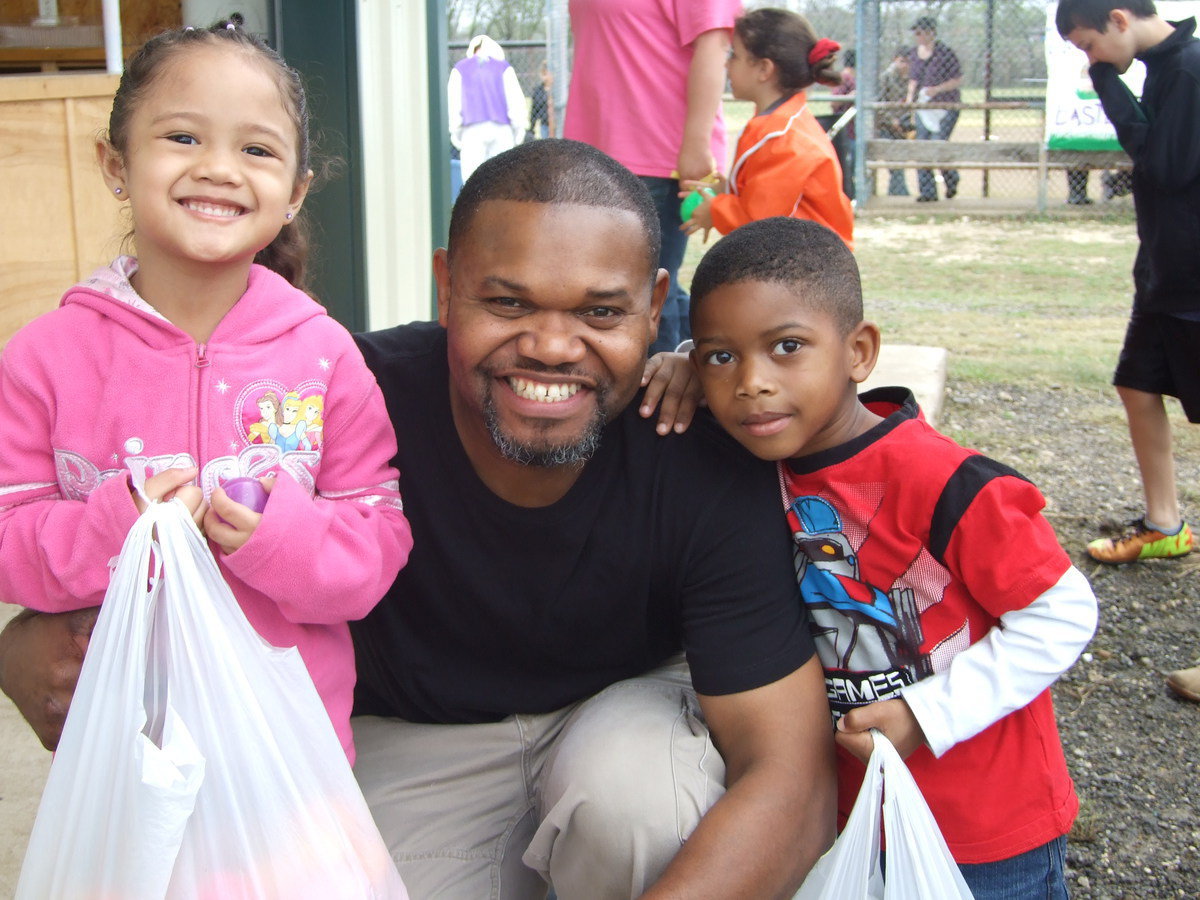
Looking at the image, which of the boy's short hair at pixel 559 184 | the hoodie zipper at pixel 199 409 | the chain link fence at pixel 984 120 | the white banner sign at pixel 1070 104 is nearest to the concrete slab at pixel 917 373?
the boy's short hair at pixel 559 184

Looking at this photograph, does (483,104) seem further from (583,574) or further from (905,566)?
(905,566)

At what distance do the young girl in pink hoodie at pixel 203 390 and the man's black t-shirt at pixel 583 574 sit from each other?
0.22m

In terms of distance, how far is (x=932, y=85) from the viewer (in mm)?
14062

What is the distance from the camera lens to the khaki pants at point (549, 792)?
6.60 ft

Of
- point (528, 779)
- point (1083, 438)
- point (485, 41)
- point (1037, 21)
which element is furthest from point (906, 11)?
point (528, 779)

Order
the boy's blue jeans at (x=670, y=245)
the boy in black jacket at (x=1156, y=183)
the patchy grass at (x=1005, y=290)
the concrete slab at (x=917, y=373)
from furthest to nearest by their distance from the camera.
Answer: the patchy grass at (x=1005, y=290), the concrete slab at (x=917, y=373), the boy's blue jeans at (x=670, y=245), the boy in black jacket at (x=1156, y=183)

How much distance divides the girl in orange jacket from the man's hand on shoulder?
8.96 feet

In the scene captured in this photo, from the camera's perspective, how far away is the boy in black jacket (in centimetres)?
417

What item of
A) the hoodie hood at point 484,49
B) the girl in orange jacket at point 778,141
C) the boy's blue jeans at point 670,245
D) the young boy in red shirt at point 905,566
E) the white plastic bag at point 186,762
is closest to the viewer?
the white plastic bag at point 186,762

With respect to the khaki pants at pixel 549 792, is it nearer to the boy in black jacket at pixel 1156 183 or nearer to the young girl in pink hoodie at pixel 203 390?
the young girl in pink hoodie at pixel 203 390

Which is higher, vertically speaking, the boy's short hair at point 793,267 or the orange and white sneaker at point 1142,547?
the boy's short hair at point 793,267

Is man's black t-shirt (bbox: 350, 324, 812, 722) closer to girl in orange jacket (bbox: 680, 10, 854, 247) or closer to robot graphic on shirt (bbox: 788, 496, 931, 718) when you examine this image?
robot graphic on shirt (bbox: 788, 496, 931, 718)

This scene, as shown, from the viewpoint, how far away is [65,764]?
165cm

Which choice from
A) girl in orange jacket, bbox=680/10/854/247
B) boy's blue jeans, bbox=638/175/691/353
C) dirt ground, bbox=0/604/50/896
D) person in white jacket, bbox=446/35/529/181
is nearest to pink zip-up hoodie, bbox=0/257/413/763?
dirt ground, bbox=0/604/50/896
